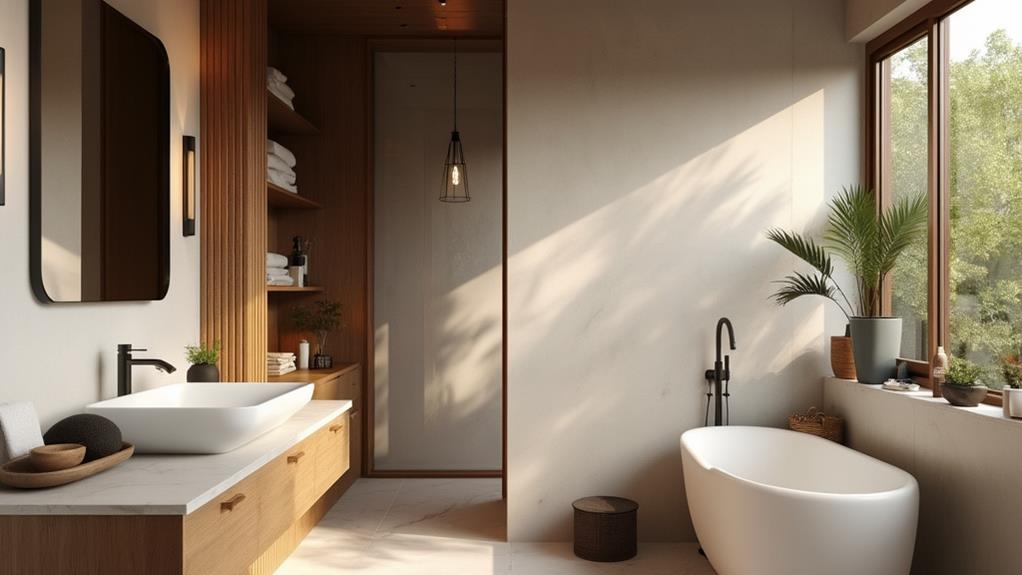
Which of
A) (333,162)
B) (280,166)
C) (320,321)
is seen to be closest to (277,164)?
(280,166)

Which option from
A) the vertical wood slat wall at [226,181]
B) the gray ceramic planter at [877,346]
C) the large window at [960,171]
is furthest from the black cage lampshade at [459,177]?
the gray ceramic planter at [877,346]

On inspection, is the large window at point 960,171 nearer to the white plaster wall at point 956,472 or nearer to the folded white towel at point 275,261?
the white plaster wall at point 956,472

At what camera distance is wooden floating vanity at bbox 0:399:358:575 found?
181 centimetres

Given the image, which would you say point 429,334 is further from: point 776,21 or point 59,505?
point 59,505

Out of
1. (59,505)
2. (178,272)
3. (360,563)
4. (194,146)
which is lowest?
(360,563)

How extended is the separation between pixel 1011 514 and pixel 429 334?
346 centimetres

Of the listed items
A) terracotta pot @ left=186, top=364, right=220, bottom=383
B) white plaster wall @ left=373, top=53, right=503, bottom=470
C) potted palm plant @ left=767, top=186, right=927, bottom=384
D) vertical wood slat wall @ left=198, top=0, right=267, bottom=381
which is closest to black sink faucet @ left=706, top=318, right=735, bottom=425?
potted palm plant @ left=767, top=186, right=927, bottom=384

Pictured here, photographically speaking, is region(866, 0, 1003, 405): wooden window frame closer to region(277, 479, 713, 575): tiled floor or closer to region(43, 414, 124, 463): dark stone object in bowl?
region(277, 479, 713, 575): tiled floor

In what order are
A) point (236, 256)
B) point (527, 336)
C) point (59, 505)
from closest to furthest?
point (59, 505)
point (236, 256)
point (527, 336)

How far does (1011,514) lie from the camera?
8.92ft

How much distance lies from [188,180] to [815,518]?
8.84ft

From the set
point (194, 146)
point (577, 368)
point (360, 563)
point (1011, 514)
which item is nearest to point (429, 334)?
point (577, 368)

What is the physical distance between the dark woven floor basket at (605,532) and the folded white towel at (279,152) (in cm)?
241

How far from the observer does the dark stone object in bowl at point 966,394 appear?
299 cm
